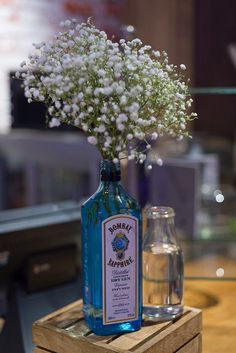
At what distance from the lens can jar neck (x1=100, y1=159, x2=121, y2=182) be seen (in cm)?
94

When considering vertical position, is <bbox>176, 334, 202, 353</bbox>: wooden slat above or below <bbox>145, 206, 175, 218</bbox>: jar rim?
below

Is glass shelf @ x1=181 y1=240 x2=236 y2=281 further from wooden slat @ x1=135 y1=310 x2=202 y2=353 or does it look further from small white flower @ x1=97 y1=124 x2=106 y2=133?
small white flower @ x1=97 y1=124 x2=106 y2=133

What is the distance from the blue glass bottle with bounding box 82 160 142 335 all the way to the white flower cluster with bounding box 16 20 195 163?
0.23 ft

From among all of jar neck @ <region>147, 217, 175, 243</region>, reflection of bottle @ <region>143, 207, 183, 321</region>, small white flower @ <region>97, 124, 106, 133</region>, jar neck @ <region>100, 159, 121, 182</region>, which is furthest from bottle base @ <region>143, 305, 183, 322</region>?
small white flower @ <region>97, 124, 106, 133</region>

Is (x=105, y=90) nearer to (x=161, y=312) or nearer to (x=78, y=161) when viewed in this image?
(x=161, y=312)

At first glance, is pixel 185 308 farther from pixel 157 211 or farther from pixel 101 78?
pixel 101 78

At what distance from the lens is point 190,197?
5.07ft

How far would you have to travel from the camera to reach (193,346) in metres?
1.02

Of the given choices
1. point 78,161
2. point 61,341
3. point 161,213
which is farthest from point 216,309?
point 78,161

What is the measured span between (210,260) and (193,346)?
583mm

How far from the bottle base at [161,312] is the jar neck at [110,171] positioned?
0.27 meters

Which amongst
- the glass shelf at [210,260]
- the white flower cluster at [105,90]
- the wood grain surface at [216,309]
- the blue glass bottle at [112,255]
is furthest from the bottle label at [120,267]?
the glass shelf at [210,260]

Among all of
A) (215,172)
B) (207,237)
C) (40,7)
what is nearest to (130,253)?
(207,237)

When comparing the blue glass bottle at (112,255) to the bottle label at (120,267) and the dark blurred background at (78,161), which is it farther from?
the dark blurred background at (78,161)
